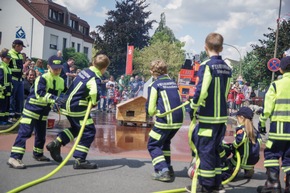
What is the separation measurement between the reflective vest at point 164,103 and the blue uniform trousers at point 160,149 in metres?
0.09

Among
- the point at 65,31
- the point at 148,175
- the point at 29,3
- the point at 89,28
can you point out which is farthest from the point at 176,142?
the point at 89,28

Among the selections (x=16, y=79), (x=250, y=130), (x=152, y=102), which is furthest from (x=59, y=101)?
(x=16, y=79)

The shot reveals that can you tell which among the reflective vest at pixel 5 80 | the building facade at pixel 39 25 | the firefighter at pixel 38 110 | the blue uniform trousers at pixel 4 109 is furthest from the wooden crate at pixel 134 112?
the building facade at pixel 39 25

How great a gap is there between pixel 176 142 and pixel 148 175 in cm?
365

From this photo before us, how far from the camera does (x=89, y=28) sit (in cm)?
5500

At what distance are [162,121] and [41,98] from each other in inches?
77.8

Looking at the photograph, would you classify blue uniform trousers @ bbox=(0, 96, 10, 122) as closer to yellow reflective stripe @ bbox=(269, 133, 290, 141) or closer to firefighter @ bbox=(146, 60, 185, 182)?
firefighter @ bbox=(146, 60, 185, 182)

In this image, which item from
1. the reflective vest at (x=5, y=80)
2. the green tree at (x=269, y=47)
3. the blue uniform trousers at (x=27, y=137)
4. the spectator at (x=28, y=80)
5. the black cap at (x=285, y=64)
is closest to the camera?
the black cap at (x=285, y=64)

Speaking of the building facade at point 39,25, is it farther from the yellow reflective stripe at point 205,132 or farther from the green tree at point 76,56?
the yellow reflective stripe at point 205,132

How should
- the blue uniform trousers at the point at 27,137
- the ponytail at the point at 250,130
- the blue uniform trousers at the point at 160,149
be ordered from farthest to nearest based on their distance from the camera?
the ponytail at the point at 250,130 → the blue uniform trousers at the point at 27,137 → the blue uniform trousers at the point at 160,149

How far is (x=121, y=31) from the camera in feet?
179

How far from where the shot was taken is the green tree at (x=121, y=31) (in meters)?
54.0

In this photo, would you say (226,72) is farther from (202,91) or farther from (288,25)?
(288,25)

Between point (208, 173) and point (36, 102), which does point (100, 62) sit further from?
point (208, 173)
